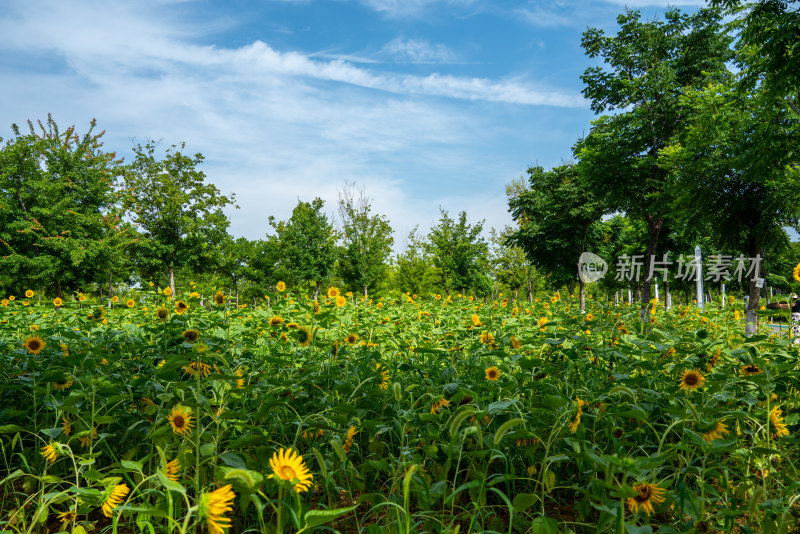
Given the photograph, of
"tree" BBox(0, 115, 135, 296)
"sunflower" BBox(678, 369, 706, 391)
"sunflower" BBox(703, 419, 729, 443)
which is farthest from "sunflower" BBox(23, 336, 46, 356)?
"tree" BBox(0, 115, 135, 296)

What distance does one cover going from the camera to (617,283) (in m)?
28.5

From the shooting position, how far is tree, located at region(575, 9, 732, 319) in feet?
51.1

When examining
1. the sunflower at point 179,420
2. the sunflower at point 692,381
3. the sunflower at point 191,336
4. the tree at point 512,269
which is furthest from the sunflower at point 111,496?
the tree at point 512,269

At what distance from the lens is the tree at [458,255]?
94.8ft

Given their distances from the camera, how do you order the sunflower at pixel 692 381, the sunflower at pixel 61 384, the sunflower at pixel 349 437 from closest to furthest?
the sunflower at pixel 349 437 → the sunflower at pixel 692 381 → the sunflower at pixel 61 384

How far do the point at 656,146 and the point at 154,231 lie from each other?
2332 centimetres

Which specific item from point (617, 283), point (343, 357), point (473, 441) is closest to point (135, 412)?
point (343, 357)

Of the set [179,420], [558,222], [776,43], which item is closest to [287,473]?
[179,420]

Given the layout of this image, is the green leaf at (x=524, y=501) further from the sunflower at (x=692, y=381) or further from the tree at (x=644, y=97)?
the tree at (x=644, y=97)

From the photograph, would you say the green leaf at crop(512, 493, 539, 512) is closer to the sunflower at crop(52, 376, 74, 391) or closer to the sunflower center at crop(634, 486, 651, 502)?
the sunflower center at crop(634, 486, 651, 502)

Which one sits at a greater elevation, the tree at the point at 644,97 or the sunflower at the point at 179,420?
the tree at the point at 644,97

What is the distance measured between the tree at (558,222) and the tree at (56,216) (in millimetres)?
19442

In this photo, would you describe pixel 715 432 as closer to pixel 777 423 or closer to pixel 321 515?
pixel 777 423

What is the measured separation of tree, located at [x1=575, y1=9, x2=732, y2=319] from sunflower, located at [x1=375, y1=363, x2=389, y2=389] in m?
14.4
